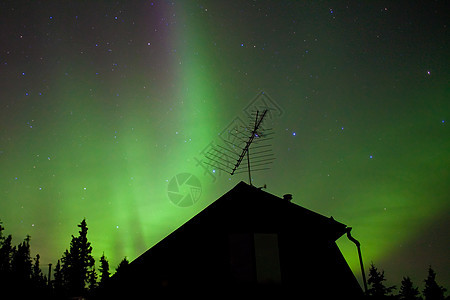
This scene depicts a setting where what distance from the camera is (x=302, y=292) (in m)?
7.99

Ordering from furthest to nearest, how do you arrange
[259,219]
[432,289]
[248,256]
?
[432,289]
[259,219]
[248,256]

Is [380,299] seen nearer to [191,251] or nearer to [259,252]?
[259,252]

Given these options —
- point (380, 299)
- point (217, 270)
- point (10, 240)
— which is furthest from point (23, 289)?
point (380, 299)

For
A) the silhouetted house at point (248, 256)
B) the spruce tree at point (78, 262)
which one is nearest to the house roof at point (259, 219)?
the silhouetted house at point (248, 256)

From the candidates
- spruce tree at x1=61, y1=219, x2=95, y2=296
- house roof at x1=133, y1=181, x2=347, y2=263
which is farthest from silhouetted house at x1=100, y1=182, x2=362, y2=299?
spruce tree at x1=61, y1=219, x2=95, y2=296

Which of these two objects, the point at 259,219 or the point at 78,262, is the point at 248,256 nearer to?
the point at 259,219

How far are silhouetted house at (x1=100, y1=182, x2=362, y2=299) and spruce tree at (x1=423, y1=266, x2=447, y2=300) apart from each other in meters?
55.8

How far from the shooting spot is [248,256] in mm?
8250

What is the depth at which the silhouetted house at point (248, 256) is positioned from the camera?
7.95 meters

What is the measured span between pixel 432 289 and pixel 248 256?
61.6 meters

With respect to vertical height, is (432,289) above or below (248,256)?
below

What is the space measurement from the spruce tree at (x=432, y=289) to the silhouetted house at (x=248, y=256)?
55.8m

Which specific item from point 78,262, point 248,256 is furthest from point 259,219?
point 78,262

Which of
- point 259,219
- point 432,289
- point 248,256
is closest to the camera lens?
point 248,256
